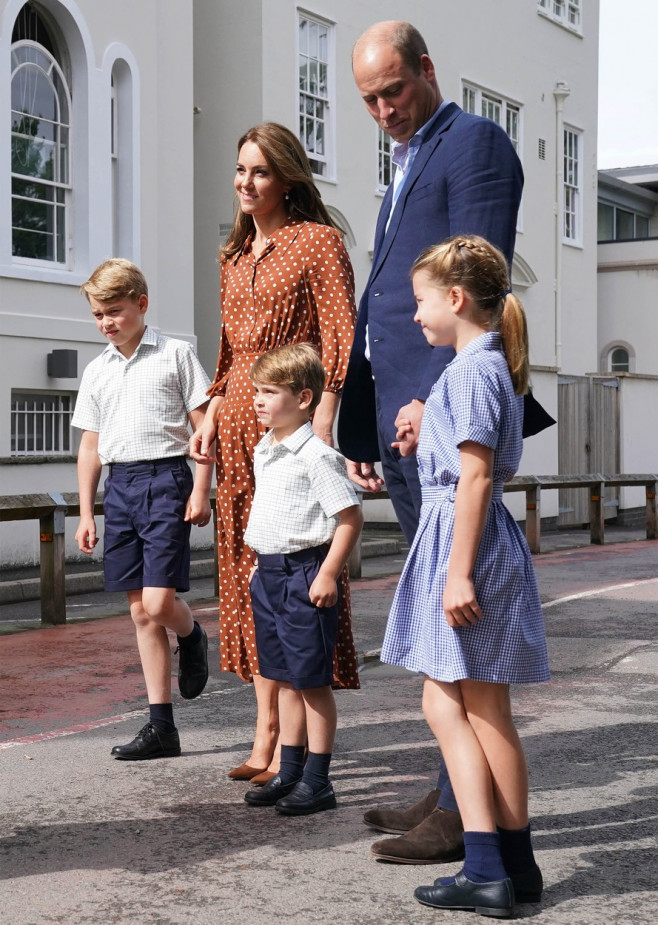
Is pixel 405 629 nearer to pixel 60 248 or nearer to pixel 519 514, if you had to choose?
pixel 60 248

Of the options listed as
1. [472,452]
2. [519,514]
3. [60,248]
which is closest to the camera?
[472,452]

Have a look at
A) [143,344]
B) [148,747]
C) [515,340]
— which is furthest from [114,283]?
[515,340]

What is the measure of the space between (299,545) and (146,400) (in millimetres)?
1152

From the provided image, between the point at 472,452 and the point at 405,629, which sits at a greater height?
the point at 472,452

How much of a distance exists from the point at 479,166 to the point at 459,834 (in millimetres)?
1859

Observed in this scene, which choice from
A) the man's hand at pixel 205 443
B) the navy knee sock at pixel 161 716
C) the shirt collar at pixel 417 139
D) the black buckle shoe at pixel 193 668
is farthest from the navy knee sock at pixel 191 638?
the shirt collar at pixel 417 139

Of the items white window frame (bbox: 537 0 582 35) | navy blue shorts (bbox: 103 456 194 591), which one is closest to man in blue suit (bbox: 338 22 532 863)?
navy blue shorts (bbox: 103 456 194 591)

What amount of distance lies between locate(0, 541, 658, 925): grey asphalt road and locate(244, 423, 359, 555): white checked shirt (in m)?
0.88

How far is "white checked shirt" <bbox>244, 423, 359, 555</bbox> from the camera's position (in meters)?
4.22

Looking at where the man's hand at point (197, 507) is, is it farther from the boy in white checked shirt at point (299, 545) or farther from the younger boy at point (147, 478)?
the boy in white checked shirt at point (299, 545)

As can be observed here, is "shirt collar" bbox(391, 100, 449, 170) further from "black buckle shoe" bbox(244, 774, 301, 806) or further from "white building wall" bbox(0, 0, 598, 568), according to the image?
"white building wall" bbox(0, 0, 598, 568)

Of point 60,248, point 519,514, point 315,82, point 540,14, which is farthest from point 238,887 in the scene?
point 540,14

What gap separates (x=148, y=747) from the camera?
5.09 meters

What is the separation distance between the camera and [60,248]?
14211 millimetres
